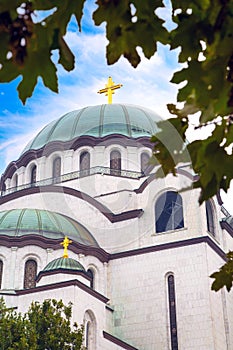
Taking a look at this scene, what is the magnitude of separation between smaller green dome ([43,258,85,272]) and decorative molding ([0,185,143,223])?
436 centimetres

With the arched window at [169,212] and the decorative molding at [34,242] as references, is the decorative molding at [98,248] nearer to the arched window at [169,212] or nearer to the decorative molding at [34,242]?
the decorative molding at [34,242]

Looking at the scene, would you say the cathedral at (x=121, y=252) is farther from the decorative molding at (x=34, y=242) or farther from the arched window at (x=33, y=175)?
the arched window at (x=33, y=175)

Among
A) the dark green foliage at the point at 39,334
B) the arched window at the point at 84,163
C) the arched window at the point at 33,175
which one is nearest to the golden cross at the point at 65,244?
the dark green foliage at the point at 39,334

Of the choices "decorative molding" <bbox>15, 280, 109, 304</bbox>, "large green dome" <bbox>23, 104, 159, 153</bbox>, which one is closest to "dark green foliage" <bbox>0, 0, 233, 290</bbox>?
"decorative molding" <bbox>15, 280, 109, 304</bbox>

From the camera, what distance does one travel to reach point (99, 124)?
29.0 meters

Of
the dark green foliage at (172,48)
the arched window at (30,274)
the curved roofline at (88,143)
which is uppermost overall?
the curved roofline at (88,143)

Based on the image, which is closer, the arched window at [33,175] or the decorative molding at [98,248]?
the decorative molding at [98,248]

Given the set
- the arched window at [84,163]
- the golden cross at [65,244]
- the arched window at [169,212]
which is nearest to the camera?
the golden cross at [65,244]

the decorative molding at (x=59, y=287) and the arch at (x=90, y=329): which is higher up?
the decorative molding at (x=59, y=287)

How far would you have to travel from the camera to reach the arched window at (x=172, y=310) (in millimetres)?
20375

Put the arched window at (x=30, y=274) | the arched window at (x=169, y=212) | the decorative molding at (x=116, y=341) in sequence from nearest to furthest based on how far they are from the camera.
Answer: the decorative molding at (x=116, y=341)
the arched window at (x=30, y=274)
the arched window at (x=169, y=212)

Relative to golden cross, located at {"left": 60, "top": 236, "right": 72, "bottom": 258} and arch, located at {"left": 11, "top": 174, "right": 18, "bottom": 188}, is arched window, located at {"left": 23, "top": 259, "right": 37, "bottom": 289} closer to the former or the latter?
golden cross, located at {"left": 60, "top": 236, "right": 72, "bottom": 258}

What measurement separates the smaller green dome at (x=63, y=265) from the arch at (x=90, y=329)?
1399 mm

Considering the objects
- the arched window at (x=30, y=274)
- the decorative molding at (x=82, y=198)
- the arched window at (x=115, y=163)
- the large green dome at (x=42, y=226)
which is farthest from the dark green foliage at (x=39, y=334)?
the arched window at (x=115, y=163)
